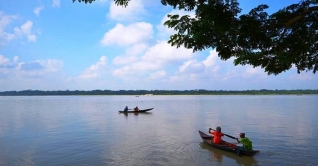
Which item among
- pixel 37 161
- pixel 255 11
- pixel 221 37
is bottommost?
pixel 37 161

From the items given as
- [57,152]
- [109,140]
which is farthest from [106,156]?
[109,140]

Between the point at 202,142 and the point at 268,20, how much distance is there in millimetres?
12908

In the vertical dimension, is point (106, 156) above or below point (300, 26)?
below

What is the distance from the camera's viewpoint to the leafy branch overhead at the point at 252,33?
5.85 meters

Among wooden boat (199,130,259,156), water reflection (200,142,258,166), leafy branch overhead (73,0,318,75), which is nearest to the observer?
leafy branch overhead (73,0,318,75)

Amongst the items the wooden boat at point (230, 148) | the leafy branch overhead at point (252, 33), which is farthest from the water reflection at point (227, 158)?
the leafy branch overhead at point (252, 33)

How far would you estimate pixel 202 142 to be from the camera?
18.4m

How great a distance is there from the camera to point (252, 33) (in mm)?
6559

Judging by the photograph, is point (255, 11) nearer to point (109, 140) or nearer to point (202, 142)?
point (202, 142)

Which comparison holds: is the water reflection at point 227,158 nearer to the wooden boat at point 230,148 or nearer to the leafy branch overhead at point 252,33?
the wooden boat at point 230,148

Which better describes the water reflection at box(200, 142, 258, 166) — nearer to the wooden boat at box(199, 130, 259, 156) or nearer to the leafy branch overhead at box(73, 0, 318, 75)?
the wooden boat at box(199, 130, 259, 156)

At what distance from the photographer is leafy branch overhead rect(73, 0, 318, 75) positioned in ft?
19.2

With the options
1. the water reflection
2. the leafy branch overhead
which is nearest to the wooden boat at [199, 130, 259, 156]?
the water reflection

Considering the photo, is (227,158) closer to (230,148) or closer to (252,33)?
(230,148)
